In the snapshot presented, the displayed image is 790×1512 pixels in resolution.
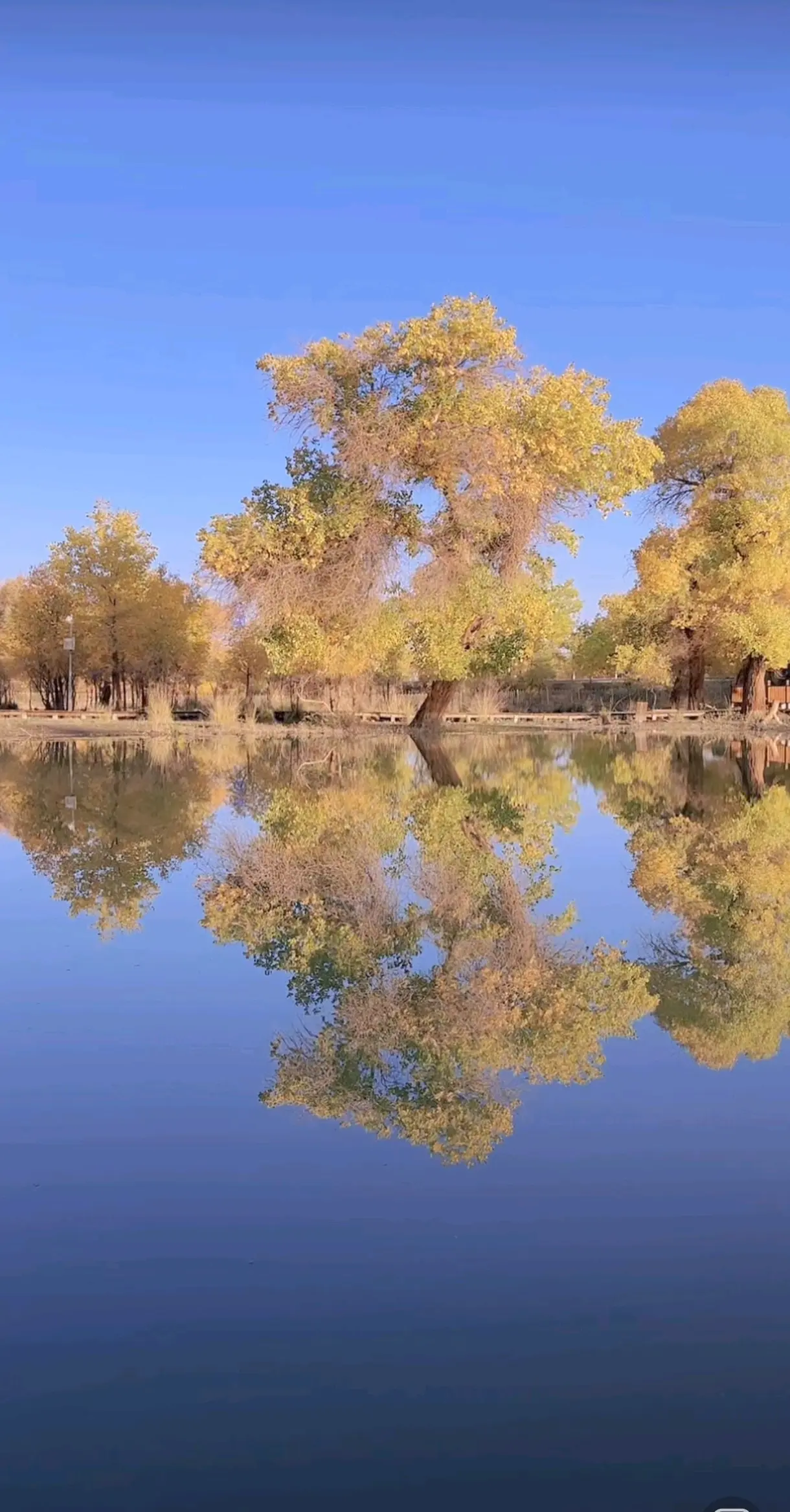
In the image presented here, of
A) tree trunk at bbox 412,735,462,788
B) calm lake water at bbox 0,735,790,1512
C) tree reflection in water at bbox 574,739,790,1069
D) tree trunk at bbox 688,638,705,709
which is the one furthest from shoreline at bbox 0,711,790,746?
calm lake water at bbox 0,735,790,1512

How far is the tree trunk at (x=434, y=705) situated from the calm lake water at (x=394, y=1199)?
2796 cm

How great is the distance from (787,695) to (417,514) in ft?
102

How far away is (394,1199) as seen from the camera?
13.0 feet

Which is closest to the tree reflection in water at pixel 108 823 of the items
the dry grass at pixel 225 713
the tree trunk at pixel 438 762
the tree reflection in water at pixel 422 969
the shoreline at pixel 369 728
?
the tree reflection in water at pixel 422 969

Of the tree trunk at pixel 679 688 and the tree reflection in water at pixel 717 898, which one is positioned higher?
the tree trunk at pixel 679 688

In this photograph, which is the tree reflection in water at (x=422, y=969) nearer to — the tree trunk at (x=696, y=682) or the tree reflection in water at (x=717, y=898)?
the tree reflection in water at (x=717, y=898)

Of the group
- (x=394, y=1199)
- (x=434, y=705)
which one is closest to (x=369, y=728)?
(x=434, y=705)

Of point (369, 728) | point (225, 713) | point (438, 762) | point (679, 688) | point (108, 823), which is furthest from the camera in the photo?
point (679, 688)

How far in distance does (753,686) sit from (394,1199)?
141 ft

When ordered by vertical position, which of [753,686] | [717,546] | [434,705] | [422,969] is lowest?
[422,969]

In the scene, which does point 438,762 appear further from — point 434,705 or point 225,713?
point 225,713

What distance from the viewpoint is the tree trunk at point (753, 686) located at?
44.7m

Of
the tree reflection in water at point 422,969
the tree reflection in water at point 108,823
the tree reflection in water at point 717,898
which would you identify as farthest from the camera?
the tree reflection in water at point 108,823

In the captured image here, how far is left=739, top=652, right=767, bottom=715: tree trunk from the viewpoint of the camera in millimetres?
44719
